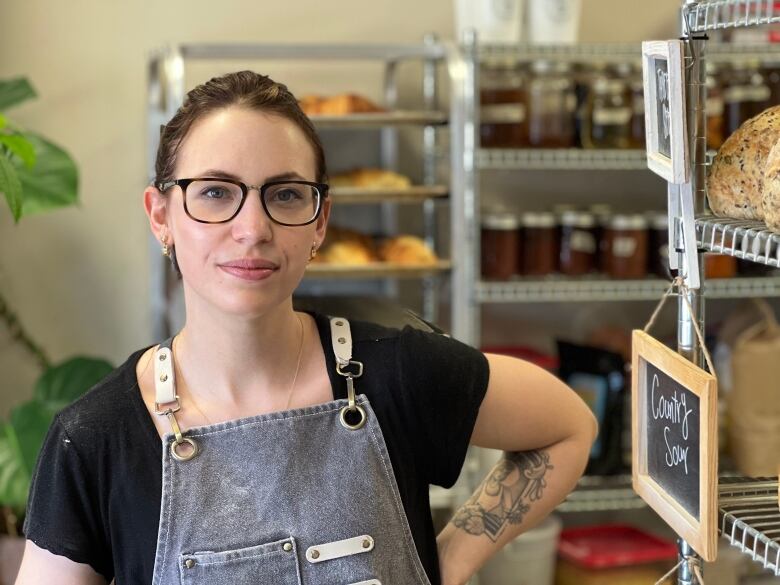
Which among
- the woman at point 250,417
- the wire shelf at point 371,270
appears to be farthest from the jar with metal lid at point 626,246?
the woman at point 250,417

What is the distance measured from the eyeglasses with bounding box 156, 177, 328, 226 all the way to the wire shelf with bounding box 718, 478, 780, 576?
62 centimetres

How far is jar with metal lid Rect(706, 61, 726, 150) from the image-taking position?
112 inches

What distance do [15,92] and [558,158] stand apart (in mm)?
1414

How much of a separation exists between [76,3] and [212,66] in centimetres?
42

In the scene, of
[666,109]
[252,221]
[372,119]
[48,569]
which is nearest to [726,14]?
[666,109]

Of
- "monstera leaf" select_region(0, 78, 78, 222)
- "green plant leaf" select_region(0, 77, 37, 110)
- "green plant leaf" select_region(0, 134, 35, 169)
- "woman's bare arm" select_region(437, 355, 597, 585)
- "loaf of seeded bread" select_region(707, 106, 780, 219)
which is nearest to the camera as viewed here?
"loaf of seeded bread" select_region(707, 106, 780, 219)

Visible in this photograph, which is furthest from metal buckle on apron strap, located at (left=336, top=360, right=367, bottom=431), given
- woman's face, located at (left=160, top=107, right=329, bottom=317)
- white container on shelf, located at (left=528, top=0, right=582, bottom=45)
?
white container on shelf, located at (left=528, top=0, right=582, bottom=45)

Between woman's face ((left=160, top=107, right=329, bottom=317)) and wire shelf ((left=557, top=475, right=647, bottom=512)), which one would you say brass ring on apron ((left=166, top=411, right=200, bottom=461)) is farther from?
wire shelf ((left=557, top=475, right=647, bottom=512))

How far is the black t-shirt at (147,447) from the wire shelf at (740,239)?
45 centimetres

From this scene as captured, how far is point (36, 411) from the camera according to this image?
2.54m

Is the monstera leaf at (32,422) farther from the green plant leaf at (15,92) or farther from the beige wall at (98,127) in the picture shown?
the green plant leaf at (15,92)

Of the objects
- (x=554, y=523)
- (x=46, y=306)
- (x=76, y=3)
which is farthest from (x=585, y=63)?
(x=46, y=306)

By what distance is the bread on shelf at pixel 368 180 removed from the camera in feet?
9.13

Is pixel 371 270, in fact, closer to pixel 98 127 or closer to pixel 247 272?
pixel 98 127
